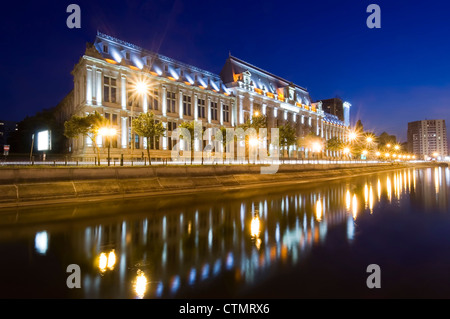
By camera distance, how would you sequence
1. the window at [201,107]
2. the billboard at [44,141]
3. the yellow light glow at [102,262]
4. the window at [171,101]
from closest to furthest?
1. the yellow light glow at [102,262]
2. the billboard at [44,141]
3. the window at [171,101]
4. the window at [201,107]

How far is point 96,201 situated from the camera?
18.6m

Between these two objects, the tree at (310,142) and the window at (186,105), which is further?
the tree at (310,142)

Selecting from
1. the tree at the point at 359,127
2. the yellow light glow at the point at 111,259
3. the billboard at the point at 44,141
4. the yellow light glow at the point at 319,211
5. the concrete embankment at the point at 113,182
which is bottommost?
the yellow light glow at the point at 319,211

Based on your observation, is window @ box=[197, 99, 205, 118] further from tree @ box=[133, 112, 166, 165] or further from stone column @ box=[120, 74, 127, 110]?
tree @ box=[133, 112, 166, 165]

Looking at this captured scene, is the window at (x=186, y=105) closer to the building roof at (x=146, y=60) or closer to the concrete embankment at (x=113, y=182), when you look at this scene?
the building roof at (x=146, y=60)

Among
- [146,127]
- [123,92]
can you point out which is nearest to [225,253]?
[146,127]

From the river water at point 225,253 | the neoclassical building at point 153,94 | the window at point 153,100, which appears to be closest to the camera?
the river water at point 225,253

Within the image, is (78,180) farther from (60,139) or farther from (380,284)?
(60,139)

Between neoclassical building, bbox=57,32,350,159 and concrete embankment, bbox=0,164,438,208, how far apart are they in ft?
32.9

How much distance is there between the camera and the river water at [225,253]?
233 inches

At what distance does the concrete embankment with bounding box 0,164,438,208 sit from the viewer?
56.1ft

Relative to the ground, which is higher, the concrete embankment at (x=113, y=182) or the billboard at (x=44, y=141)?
the billboard at (x=44, y=141)

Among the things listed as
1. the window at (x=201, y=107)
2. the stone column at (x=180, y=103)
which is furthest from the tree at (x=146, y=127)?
the window at (x=201, y=107)
